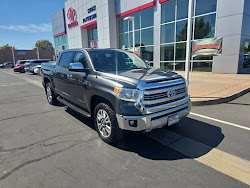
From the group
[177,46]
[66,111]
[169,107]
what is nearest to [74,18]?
[177,46]

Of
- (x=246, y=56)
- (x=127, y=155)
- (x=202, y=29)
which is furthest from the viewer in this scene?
(x=202, y=29)

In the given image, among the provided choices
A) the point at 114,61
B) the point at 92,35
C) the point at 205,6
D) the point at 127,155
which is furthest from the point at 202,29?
the point at 92,35

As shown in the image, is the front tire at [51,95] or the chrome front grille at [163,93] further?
the front tire at [51,95]

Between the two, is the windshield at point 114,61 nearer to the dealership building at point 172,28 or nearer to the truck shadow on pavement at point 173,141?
the truck shadow on pavement at point 173,141

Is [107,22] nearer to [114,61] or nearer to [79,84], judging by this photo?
[114,61]

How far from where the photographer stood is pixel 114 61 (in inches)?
Answer: 169

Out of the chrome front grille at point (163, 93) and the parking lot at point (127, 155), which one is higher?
the chrome front grille at point (163, 93)

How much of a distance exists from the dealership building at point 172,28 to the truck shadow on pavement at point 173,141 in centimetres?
1102

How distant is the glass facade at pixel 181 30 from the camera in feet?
45.5

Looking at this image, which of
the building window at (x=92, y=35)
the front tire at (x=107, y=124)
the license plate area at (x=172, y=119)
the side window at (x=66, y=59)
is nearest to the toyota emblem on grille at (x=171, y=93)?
the license plate area at (x=172, y=119)

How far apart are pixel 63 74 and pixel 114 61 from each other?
1.65m

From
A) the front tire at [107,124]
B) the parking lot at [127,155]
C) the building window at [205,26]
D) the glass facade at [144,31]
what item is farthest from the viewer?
the glass facade at [144,31]

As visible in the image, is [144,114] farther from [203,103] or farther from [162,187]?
[203,103]

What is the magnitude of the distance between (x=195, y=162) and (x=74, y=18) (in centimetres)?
3232
